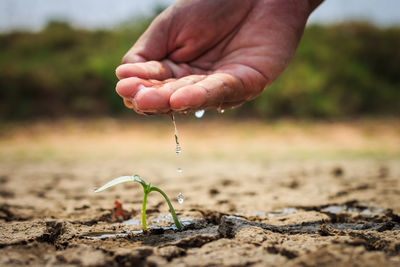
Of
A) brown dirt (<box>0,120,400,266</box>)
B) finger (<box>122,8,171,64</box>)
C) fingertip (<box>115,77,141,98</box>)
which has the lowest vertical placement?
brown dirt (<box>0,120,400,266</box>)

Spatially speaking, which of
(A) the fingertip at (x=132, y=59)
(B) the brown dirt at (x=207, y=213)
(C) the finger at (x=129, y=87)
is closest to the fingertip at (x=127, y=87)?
(C) the finger at (x=129, y=87)

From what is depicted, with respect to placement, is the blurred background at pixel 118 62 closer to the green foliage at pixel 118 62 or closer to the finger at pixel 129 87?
the green foliage at pixel 118 62

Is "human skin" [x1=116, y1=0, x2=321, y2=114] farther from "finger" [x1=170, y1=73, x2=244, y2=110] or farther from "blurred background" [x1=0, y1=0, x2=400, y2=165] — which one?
"blurred background" [x1=0, y1=0, x2=400, y2=165]

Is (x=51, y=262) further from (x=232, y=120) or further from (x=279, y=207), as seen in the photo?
(x=232, y=120)

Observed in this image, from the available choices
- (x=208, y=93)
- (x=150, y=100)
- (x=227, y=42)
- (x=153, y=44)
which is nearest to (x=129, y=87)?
(x=150, y=100)

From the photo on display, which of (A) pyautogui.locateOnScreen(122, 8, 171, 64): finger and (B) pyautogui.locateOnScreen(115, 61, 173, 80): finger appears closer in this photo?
(B) pyautogui.locateOnScreen(115, 61, 173, 80): finger

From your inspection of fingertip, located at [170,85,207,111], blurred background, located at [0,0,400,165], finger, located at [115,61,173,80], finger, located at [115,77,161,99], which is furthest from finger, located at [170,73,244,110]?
blurred background, located at [0,0,400,165]

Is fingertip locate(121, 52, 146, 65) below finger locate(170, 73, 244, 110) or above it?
above

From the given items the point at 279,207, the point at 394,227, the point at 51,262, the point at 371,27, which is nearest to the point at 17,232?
the point at 51,262
